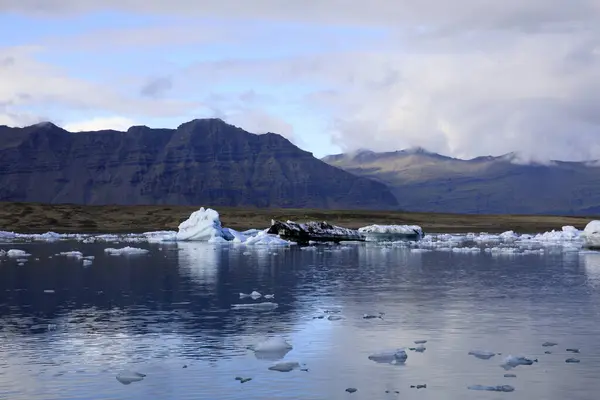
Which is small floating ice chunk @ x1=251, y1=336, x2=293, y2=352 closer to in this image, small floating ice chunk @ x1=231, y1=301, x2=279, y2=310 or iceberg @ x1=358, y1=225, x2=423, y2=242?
small floating ice chunk @ x1=231, y1=301, x2=279, y2=310

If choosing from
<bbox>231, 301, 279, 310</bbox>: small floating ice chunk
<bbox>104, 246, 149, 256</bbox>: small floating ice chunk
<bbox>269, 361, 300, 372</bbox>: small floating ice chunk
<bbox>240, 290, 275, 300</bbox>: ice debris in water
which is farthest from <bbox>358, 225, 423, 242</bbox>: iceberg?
<bbox>269, 361, 300, 372</bbox>: small floating ice chunk

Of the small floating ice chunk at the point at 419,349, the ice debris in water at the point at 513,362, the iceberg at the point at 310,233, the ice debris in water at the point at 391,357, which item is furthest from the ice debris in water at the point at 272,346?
the iceberg at the point at 310,233

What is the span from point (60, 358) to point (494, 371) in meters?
9.42

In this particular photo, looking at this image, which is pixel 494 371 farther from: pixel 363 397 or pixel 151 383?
pixel 151 383

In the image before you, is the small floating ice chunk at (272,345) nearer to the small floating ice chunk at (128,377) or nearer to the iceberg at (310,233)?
the small floating ice chunk at (128,377)

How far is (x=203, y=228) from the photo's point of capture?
66000mm

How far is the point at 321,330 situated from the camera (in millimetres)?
22000

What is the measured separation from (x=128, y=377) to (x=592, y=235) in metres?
46.1

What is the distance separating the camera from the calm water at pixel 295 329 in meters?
16.0

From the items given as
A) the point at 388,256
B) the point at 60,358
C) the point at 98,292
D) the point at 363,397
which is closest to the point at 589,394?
the point at 363,397

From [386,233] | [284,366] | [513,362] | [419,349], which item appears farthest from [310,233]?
[284,366]

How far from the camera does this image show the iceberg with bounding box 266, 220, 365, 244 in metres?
63.9

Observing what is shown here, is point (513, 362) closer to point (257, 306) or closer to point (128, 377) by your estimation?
point (128, 377)

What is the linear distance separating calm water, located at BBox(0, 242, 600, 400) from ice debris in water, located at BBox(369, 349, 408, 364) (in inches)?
7.6
